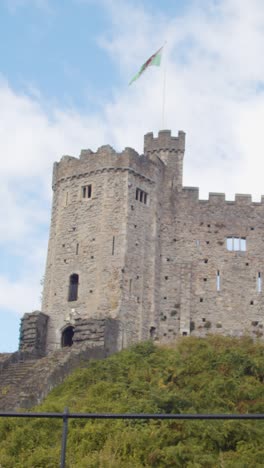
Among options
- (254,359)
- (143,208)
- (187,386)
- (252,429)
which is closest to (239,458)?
(252,429)

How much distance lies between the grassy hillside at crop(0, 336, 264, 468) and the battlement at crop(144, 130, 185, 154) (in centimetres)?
1253

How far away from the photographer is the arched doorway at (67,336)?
106 ft

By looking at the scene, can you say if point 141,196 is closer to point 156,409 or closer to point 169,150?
point 169,150

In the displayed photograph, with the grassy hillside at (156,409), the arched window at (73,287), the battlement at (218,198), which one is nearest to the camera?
the grassy hillside at (156,409)

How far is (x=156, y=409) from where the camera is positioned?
780 inches

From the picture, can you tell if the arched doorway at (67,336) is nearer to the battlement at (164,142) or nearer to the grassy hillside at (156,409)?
the grassy hillside at (156,409)

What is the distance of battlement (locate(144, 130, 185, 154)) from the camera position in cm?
3738

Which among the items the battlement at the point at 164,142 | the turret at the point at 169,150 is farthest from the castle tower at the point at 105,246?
the battlement at the point at 164,142

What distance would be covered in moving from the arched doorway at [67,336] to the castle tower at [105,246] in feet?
0.15

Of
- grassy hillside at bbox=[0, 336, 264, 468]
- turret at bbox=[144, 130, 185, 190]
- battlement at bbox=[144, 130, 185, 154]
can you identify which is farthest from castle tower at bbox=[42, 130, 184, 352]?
grassy hillside at bbox=[0, 336, 264, 468]

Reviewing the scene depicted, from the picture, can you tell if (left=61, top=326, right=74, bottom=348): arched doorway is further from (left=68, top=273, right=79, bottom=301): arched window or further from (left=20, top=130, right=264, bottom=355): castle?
(left=68, top=273, right=79, bottom=301): arched window

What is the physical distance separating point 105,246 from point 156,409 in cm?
1346

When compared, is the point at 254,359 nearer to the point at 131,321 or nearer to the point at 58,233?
the point at 131,321

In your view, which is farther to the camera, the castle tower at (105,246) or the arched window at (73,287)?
the arched window at (73,287)
